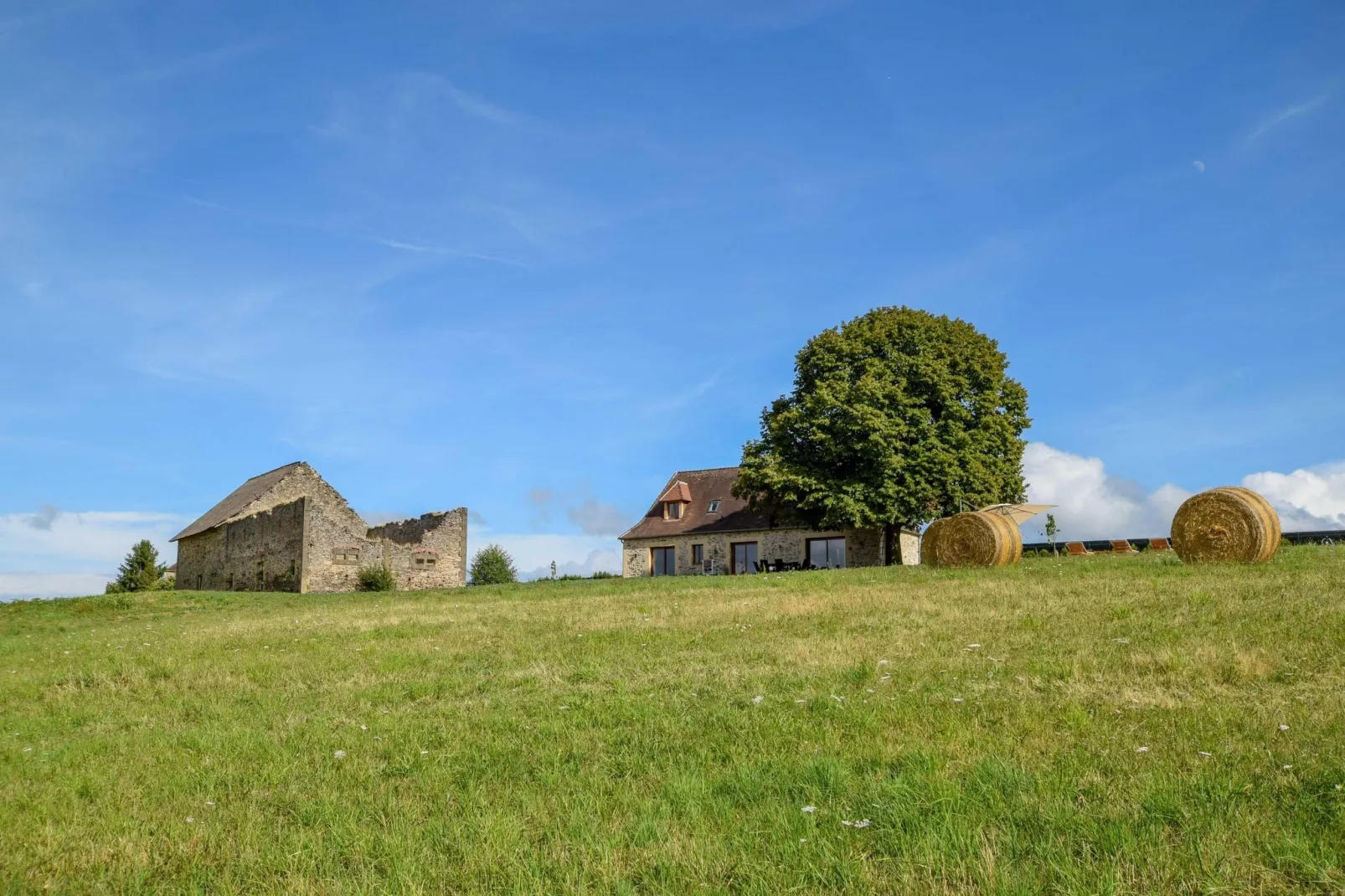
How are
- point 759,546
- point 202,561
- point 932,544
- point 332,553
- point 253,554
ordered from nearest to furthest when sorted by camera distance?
point 932,544 < point 332,553 < point 253,554 < point 759,546 < point 202,561

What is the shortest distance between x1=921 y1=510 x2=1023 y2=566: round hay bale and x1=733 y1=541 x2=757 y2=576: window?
24668 millimetres

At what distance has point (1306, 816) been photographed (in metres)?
6.14

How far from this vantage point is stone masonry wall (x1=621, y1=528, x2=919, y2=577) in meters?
51.8

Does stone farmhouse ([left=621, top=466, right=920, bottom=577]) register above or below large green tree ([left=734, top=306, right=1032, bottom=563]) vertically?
below

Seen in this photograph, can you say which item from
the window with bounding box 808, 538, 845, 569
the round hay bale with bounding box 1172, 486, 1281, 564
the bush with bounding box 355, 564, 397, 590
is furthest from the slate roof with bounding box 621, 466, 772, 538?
the round hay bale with bounding box 1172, 486, 1281, 564

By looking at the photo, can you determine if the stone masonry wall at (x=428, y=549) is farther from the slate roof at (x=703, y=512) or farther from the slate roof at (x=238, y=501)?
the slate roof at (x=703, y=512)

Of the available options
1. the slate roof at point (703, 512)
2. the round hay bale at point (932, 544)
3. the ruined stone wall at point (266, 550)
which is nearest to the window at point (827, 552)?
the slate roof at point (703, 512)

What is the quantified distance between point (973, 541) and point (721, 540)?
1088 inches

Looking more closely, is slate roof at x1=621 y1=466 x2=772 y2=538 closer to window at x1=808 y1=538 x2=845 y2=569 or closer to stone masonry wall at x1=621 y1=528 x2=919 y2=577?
stone masonry wall at x1=621 y1=528 x2=919 y2=577

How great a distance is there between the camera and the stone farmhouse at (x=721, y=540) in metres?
52.8

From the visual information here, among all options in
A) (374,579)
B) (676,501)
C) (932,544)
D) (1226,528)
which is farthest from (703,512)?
(1226,528)

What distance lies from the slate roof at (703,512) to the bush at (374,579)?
14949 millimetres

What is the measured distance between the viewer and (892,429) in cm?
4303

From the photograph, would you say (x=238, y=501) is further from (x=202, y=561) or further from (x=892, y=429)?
(x=892, y=429)
